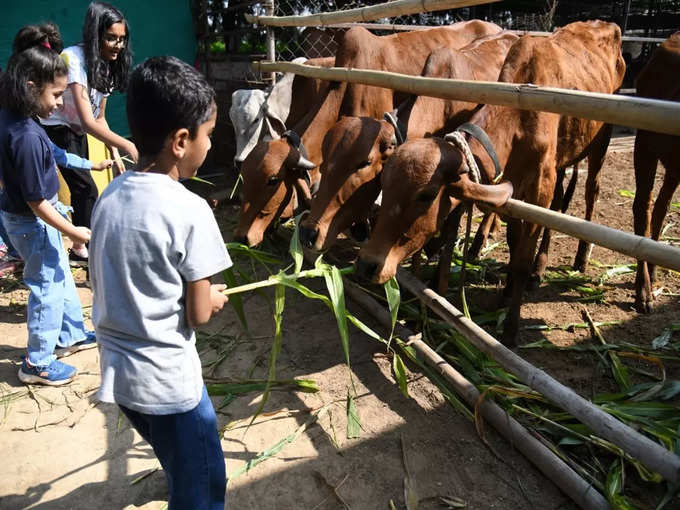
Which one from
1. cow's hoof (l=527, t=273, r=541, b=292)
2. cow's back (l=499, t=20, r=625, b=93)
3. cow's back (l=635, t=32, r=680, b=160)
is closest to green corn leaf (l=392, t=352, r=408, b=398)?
cow's hoof (l=527, t=273, r=541, b=292)

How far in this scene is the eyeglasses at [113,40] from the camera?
4.05 m

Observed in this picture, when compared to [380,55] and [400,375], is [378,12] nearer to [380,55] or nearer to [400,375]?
[380,55]

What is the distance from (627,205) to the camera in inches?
247

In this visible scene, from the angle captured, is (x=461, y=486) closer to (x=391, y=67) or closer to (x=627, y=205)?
(x=391, y=67)

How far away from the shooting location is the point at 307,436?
114 inches

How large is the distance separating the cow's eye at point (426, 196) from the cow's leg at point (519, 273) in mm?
1073

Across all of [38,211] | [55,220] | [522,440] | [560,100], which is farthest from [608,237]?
[38,211]

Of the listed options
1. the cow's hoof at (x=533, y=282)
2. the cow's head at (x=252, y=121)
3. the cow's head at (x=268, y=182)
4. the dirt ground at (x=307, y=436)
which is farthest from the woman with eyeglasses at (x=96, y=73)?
the cow's hoof at (x=533, y=282)

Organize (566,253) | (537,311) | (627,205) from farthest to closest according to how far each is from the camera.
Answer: (627,205)
(566,253)
(537,311)

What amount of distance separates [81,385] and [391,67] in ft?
12.0

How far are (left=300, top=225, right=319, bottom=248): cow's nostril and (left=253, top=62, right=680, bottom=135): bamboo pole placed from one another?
1056 millimetres

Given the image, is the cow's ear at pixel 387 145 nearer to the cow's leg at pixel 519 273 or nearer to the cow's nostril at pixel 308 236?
the cow's nostril at pixel 308 236

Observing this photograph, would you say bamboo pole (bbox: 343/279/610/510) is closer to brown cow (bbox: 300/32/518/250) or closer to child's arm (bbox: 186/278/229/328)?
brown cow (bbox: 300/32/518/250)

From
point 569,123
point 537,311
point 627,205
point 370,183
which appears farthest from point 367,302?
point 627,205
